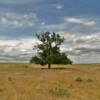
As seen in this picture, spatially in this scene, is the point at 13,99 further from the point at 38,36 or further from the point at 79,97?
the point at 38,36

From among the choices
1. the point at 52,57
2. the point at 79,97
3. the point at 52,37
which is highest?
the point at 52,37

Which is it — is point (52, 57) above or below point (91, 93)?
above

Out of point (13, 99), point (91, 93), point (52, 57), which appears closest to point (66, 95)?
point (91, 93)

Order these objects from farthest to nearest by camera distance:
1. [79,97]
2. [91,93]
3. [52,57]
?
[52,57] < [91,93] < [79,97]

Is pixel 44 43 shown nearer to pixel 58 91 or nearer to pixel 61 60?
pixel 61 60

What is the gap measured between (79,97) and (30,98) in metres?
3.21

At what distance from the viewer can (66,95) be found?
20406mm

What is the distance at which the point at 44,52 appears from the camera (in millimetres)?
86562

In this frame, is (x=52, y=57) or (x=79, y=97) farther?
(x=52, y=57)

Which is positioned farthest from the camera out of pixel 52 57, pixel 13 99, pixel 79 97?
pixel 52 57

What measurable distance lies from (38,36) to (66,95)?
66.3m

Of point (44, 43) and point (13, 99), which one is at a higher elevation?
point (44, 43)

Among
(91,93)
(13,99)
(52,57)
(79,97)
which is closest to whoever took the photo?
(13,99)

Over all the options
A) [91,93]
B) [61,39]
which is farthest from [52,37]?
[91,93]
